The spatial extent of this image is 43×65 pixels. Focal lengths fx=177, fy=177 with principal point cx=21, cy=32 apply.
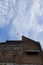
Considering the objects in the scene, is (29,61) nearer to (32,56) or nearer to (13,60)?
(32,56)

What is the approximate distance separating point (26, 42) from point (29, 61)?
3248 millimetres

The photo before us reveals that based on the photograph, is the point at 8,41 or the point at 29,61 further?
the point at 8,41

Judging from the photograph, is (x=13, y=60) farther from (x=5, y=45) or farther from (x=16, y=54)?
(x=5, y=45)

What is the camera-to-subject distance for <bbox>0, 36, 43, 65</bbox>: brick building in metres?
27.8

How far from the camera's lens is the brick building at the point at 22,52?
A: 27.8 meters

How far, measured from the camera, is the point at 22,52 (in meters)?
28.6

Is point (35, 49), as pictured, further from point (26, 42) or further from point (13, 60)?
point (13, 60)

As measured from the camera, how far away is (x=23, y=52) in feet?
93.5

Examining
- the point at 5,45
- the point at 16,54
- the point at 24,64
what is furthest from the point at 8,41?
the point at 24,64

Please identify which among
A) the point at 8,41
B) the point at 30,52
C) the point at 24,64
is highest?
the point at 8,41

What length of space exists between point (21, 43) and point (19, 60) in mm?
2810

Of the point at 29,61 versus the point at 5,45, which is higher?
the point at 5,45

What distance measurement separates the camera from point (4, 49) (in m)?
29.3

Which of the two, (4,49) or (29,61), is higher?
(4,49)
